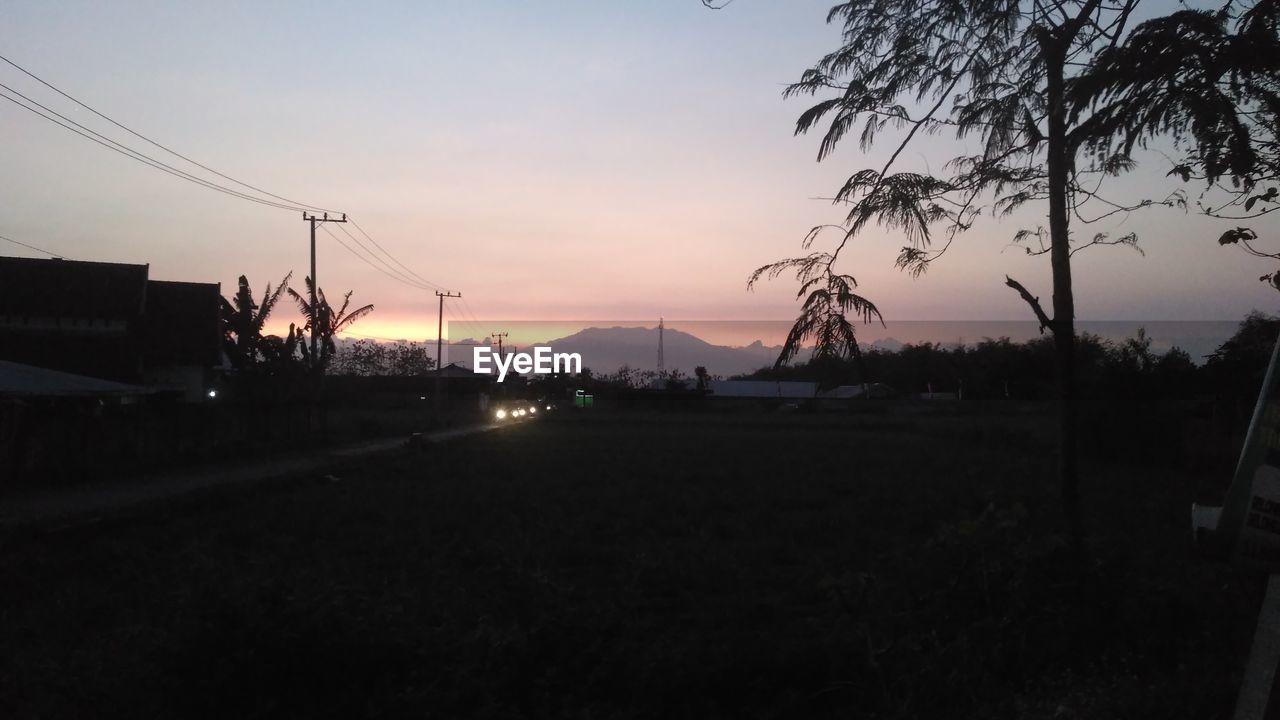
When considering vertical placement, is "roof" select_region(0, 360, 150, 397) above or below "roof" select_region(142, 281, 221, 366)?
below

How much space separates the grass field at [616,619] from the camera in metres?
5.00

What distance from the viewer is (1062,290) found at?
22.2 feet

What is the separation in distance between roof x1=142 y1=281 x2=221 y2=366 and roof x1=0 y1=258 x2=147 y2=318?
2446 millimetres

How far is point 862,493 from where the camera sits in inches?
655

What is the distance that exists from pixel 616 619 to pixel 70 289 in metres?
30.5

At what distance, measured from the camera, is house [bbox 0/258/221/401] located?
1137 inches

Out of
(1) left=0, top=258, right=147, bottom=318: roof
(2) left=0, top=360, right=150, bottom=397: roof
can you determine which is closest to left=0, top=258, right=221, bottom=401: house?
(1) left=0, top=258, right=147, bottom=318: roof

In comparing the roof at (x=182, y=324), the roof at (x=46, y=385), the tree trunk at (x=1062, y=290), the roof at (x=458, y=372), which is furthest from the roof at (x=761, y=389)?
the tree trunk at (x=1062, y=290)

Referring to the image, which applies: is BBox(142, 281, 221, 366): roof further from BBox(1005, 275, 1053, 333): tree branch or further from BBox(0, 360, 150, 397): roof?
BBox(1005, 275, 1053, 333): tree branch

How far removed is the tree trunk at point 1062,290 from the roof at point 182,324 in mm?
34246

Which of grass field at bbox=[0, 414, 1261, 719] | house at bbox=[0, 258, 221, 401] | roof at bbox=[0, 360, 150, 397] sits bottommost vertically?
grass field at bbox=[0, 414, 1261, 719]

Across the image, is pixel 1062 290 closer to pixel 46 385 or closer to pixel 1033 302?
pixel 1033 302

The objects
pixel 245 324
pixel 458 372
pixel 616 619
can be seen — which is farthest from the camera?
pixel 458 372

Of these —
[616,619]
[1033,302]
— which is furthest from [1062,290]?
[616,619]
